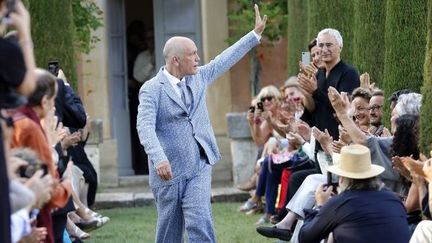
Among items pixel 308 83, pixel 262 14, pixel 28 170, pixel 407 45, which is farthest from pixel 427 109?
pixel 262 14

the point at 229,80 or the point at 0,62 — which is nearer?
the point at 0,62

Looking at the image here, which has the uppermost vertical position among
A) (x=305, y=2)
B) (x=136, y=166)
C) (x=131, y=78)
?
(x=305, y=2)

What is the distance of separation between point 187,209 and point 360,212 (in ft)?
8.99

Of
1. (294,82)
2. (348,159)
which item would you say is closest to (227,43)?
(294,82)

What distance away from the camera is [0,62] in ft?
23.2

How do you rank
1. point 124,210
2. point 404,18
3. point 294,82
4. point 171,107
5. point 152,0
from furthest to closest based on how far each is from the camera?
point 152,0, point 124,210, point 294,82, point 404,18, point 171,107

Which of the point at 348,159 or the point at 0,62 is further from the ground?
the point at 0,62

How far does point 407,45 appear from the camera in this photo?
513 inches

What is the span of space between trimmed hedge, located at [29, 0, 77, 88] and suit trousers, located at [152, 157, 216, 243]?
6.41 m

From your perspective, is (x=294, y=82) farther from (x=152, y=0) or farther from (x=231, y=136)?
(x=152, y=0)

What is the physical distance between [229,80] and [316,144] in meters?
12.4

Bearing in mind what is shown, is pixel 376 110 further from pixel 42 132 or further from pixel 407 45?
pixel 42 132

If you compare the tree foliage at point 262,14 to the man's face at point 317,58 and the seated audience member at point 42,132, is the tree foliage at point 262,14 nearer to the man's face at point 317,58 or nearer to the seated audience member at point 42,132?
the man's face at point 317,58

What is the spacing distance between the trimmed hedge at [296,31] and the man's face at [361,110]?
843cm
